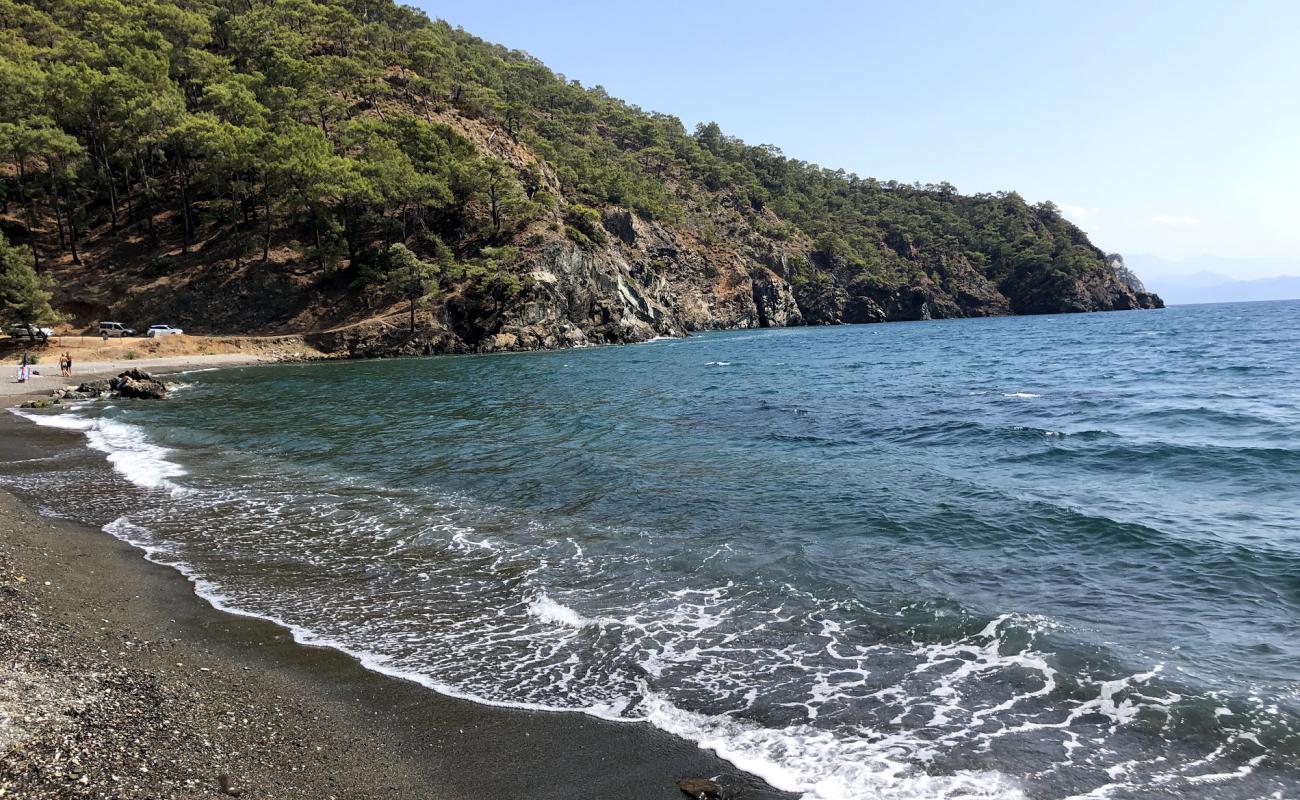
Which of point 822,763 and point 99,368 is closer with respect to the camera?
A: point 822,763

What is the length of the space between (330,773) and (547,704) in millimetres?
2404

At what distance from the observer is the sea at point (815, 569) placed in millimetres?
7566

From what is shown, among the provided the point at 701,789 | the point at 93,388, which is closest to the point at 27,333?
the point at 93,388

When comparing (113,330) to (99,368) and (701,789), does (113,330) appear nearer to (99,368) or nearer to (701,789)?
(99,368)

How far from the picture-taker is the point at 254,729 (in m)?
7.17

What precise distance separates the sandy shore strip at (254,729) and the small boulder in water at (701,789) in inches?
4.5

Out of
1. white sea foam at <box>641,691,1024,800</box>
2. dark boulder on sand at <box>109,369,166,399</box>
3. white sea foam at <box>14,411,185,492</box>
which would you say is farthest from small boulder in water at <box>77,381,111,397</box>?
white sea foam at <box>641,691,1024,800</box>

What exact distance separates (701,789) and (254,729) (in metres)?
4.71

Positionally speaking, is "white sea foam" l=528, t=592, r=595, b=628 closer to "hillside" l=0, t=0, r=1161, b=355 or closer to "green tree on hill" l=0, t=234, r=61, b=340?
"green tree on hill" l=0, t=234, r=61, b=340

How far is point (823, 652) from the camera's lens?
31.0 feet

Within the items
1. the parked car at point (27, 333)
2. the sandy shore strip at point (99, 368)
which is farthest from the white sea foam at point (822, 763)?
the parked car at point (27, 333)

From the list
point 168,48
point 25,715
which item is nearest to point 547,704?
point 25,715

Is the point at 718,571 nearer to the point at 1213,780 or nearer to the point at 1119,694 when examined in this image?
the point at 1119,694

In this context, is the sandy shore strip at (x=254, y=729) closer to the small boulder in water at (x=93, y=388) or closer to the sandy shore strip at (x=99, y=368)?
the small boulder in water at (x=93, y=388)
